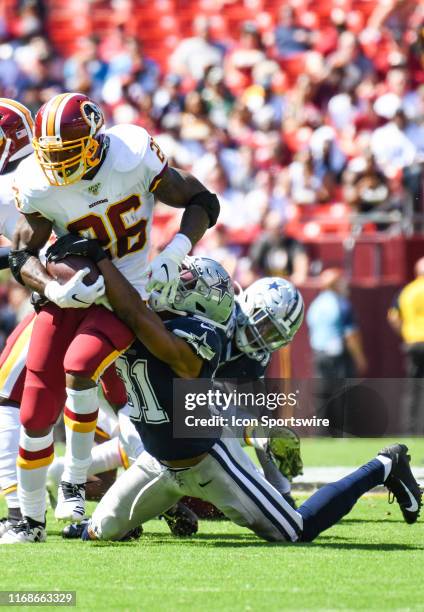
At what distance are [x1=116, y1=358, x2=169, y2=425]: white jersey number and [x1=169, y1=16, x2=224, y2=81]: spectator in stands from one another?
10960 millimetres

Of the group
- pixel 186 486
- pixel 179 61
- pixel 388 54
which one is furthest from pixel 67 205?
pixel 179 61

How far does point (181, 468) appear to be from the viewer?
522cm

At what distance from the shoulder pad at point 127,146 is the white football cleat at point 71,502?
1.43 metres

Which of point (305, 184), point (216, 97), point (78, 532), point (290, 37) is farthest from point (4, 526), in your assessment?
point (290, 37)

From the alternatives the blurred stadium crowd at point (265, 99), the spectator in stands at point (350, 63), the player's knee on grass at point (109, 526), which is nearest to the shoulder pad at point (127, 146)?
Result: the player's knee on grass at point (109, 526)

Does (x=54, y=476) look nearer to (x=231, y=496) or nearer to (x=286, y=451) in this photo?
(x=286, y=451)

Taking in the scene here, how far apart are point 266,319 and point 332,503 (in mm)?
1159

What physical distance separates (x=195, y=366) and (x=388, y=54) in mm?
9960

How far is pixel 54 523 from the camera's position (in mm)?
6434

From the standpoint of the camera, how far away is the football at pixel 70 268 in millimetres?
5332

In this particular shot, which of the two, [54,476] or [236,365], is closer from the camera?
[236,365]

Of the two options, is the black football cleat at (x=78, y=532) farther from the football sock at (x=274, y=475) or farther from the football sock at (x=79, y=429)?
the football sock at (x=274, y=475)

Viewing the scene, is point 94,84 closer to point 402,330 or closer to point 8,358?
point 402,330

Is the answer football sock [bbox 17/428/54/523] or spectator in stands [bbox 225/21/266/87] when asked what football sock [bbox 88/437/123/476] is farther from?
spectator in stands [bbox 225/21/266/87]
